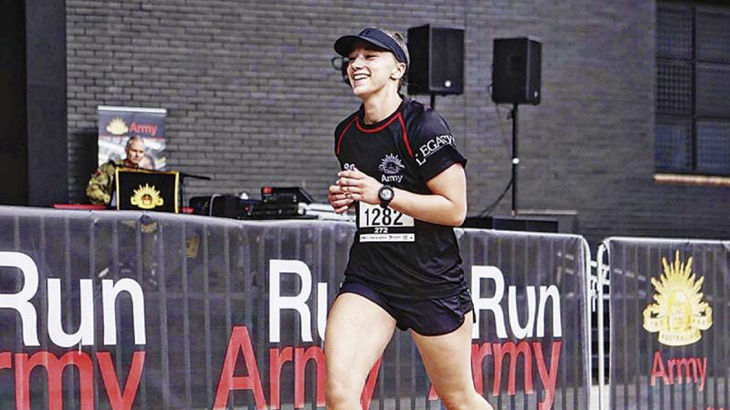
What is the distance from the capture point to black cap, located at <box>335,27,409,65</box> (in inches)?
206

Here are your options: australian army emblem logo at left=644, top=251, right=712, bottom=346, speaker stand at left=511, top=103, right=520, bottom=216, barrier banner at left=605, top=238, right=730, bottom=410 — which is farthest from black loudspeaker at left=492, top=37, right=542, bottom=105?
australian army emblem logo at left=644, top=251, right=712, bottom=346

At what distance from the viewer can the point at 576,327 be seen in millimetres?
7902

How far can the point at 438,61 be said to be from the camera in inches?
574

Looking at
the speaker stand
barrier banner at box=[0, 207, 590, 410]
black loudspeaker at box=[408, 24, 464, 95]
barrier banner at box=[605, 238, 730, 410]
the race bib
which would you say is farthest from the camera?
the speaker stand

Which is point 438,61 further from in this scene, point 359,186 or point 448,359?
point 359,186

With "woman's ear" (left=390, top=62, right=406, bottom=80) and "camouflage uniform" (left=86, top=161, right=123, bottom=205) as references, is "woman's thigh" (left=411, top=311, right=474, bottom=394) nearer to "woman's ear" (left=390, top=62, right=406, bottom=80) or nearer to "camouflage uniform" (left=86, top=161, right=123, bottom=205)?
"woman's ear" (left=390, top=62, right=406, bottom=80)

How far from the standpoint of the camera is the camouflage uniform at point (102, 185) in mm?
13367

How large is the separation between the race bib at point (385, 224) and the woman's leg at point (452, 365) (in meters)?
0.45

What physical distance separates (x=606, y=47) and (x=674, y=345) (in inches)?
376

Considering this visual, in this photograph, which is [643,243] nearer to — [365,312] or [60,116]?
[365,312]

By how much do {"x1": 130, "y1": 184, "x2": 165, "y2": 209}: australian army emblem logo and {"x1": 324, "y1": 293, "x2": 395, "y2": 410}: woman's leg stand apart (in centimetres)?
751

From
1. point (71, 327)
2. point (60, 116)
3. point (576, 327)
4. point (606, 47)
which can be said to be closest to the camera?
point (71, 327)

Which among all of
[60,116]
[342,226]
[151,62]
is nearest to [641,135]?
[151,62]

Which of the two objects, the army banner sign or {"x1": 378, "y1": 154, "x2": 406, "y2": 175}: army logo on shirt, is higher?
the army banner sign
